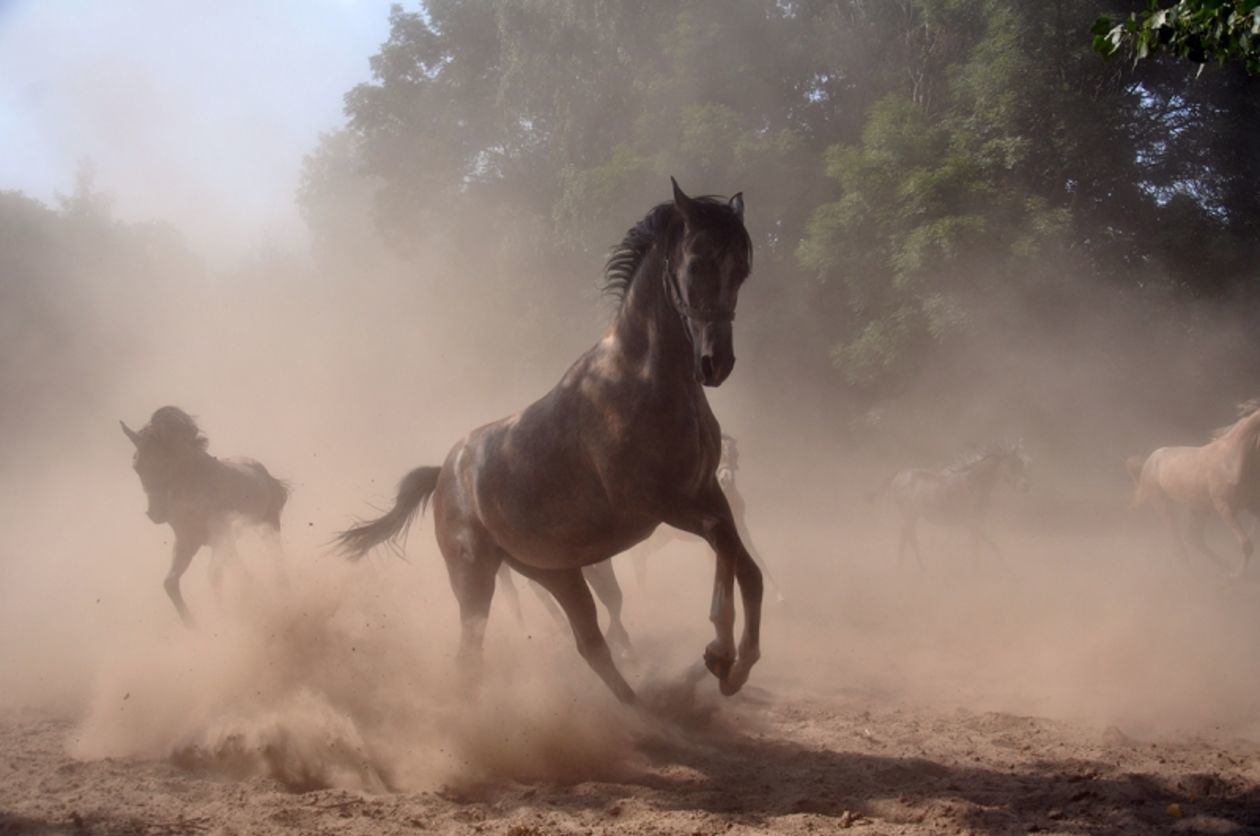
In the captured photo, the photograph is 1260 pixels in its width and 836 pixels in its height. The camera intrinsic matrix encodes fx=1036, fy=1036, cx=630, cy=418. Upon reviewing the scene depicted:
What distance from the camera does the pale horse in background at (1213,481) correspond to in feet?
40.5

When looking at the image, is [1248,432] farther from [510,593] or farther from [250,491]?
[250,491]

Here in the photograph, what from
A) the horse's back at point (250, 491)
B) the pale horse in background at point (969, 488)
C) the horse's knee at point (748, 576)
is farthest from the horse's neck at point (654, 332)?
the pale horse in background at point (969, 488)

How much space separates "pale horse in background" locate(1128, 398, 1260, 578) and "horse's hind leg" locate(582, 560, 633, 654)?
8.21 m

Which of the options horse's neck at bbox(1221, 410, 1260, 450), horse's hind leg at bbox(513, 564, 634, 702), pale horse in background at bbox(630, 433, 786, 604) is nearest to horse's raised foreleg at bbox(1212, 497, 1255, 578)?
horse's neck at bbox(1221, 410, 1260, 450)

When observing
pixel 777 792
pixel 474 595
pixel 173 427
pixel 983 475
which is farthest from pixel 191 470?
pixel 983 475

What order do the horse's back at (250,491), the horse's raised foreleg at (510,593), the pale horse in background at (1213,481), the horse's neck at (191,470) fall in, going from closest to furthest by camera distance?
1. the horse's raised foreleg at (510,593)
2. the horse's neck at (191,470)
3. the horse's back at (250,491)
4. the pale horse in background at (1213,481)

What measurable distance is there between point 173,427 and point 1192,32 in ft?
32.1

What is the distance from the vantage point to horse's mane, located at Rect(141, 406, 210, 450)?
10.7m

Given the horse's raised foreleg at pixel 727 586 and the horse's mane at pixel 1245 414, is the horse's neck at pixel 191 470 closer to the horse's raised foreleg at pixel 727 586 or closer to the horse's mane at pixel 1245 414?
the horse's raised foreleg at pixel 727 586

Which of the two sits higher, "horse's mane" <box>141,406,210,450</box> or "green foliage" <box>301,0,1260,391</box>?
"green foliage" <box>301,0,1260,391</box>

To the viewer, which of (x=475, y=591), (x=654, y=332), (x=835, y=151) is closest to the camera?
(x=654, y=332)

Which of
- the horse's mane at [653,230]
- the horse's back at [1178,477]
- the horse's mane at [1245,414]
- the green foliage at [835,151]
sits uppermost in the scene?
the green foliage at [835,151]

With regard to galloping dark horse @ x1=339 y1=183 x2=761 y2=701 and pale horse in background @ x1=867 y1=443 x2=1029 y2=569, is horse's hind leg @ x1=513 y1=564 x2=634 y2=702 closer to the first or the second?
galloping dark horse @ x1=339 y1=183 x2=761 y2=701

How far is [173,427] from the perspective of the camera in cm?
1080
